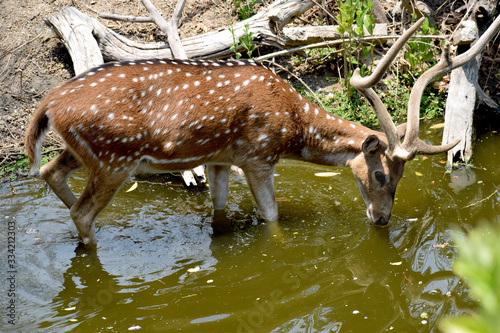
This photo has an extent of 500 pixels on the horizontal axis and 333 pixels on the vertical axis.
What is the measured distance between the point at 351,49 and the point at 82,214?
5.17m

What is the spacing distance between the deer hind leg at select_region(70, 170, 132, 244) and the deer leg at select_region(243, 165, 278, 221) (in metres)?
1.27

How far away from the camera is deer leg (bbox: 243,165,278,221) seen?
543cm

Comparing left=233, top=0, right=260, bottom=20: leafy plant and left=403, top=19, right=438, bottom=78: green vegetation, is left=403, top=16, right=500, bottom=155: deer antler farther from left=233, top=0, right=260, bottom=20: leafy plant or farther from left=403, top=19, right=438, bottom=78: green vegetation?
left=233, top=0, right=260, bottom=20: leafy plant

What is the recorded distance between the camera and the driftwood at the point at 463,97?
6.78 m

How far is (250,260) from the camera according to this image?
491 centimetres

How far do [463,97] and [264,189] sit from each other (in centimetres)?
321

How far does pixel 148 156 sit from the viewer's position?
4.89 metres

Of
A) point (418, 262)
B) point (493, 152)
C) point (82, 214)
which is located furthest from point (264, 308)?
point (493, 152)

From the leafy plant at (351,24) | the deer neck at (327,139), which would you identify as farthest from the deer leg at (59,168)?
the leafy plant at (351,24)

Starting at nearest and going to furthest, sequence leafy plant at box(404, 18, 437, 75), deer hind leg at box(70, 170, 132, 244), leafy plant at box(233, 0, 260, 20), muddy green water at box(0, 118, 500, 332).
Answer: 1. muddy green water at box(0, 118, 500, 332)
2. deer hind leg at box(70, 170, 132, 244)
3. leafy plant at box(404, 18, 437, 75)
4. leafy plant at box(233, 0, 260, 20)

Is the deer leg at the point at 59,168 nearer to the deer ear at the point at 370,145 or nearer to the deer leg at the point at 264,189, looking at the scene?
the deer leg at the point at 264,189

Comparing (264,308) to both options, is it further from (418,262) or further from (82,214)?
(82,214)

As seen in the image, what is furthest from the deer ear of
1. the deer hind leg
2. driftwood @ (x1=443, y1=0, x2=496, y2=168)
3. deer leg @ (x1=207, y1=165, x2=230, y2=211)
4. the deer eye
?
the deer hind leg

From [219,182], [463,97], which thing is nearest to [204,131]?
[219,182]
